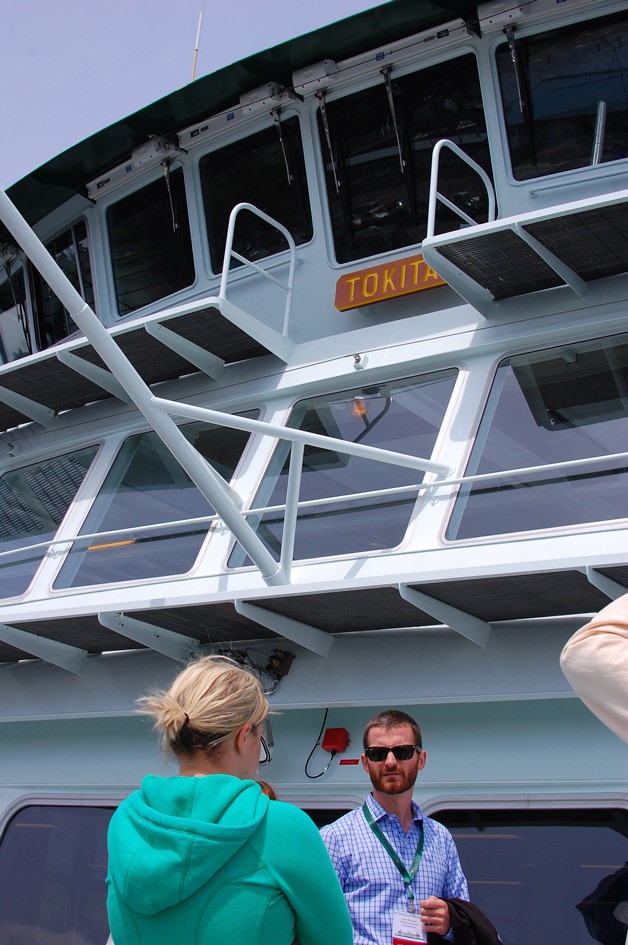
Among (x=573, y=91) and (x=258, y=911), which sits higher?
(x=573, y=91)

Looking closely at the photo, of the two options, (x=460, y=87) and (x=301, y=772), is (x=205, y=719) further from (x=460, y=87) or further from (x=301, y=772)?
(x=460, y=87)

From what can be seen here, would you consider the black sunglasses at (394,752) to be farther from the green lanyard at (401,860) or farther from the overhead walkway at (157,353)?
the overhead walkway at (157,353)

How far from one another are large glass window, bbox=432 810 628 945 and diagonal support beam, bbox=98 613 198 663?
79.3 inches

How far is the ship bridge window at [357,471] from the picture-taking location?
556cm

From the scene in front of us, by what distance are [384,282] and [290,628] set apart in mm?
2677

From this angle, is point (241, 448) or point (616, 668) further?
point (241, 448)

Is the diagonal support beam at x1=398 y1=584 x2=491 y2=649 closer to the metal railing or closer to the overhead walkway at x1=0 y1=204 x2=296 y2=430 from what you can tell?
the metal railing

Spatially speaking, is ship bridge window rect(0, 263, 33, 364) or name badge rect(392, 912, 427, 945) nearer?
name badge rect(392, 912, 427, 945)

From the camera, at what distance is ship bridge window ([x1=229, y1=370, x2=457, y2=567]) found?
5.56 metres

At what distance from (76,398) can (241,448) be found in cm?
170

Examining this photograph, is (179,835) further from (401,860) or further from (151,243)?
(151,243)

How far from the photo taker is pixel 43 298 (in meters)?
9.13

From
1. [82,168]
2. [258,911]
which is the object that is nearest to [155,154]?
[82,168]

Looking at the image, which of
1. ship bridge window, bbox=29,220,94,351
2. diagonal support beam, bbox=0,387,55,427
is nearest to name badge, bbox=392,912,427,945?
diagonal support beam, bbox=0,387,55,427
